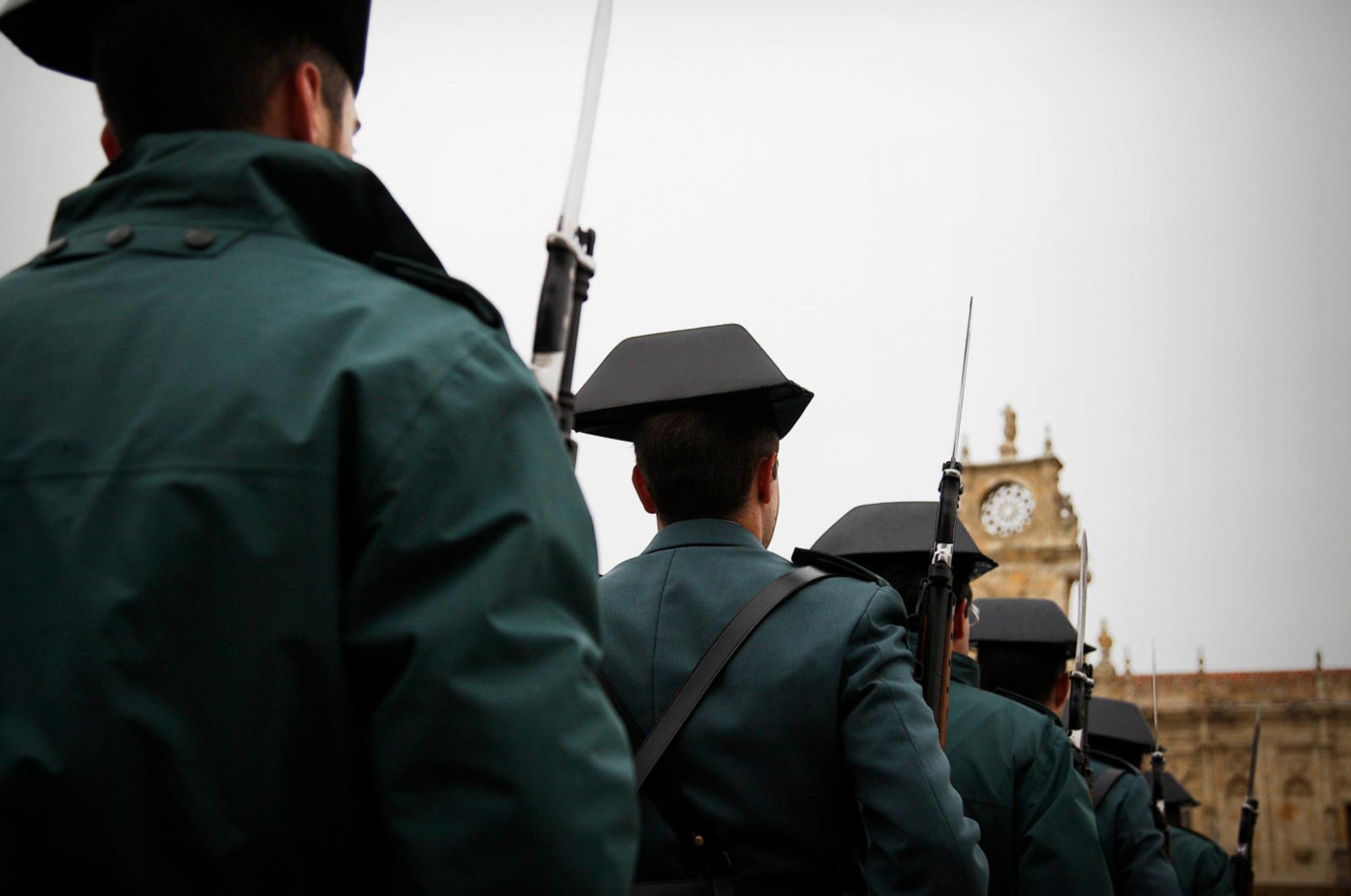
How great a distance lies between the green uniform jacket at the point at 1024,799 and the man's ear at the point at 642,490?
5.78 feet

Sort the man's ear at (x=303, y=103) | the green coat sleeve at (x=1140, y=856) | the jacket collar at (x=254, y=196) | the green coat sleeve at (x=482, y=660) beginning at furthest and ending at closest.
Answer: the green coat sleeve at (x=1140, y=856) → the man's ear at (x=303, y=103) → the jacket collar at (x=254, y=196) → the green coat sleeve at (x=482, y=660)

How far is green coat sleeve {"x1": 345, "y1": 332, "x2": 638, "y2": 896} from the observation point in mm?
1040

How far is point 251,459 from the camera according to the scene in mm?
1129

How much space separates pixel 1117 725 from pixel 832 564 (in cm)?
688

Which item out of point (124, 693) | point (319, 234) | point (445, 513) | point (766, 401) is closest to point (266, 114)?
point (319, 234)

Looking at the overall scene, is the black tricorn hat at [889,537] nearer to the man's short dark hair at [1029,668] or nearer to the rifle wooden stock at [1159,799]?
the man's short dark hair at [1029,668]

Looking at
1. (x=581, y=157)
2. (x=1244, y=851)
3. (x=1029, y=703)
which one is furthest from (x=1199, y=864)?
(x=581, y=157)

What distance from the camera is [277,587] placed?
111 cm

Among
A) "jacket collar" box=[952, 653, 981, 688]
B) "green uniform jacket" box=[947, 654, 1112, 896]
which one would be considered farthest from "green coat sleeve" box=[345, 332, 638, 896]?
"jacket collar" box=[952, 653, 981, 688]

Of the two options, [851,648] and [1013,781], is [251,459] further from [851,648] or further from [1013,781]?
[1013,781]

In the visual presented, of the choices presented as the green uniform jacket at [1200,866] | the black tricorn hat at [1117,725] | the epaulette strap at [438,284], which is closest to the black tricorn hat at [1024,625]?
the black tricorn hat at [1117,725]

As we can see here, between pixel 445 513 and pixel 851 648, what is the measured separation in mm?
1701

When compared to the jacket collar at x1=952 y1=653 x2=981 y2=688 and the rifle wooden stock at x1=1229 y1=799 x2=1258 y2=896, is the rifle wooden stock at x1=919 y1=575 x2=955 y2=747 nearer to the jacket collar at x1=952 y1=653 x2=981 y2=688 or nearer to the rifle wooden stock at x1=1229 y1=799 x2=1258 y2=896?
the jacket collar at x1=952 y1=653 x2=981 y2=688

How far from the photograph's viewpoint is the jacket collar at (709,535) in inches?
115
